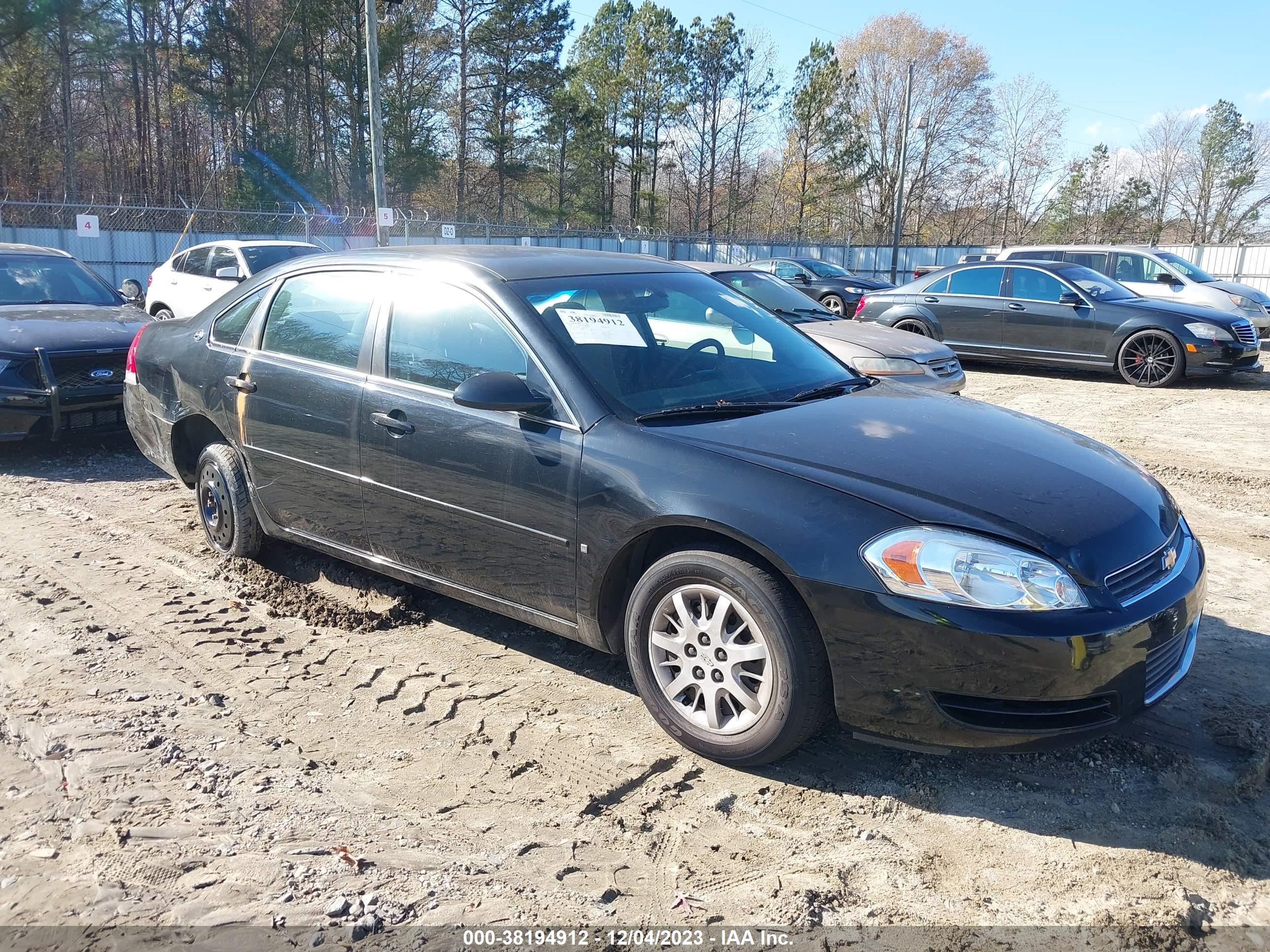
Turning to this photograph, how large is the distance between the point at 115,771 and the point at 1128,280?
57.3 feet

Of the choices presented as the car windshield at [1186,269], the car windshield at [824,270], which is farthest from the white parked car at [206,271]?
the car windshield at [1186,269]

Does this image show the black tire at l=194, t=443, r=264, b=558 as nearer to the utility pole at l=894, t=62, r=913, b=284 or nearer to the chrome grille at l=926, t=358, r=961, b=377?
the chrome grille at l=926, t=358, r=961, b=377

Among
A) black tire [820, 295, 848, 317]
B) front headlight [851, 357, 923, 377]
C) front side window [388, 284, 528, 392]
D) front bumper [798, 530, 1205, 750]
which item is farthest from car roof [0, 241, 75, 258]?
black tire [820, 295, 848, 317]

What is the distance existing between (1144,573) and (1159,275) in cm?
1544

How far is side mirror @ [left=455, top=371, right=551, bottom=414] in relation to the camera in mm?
3438

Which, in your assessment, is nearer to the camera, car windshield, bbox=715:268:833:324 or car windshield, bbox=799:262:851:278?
car windshield, bbox=715:268:833:324

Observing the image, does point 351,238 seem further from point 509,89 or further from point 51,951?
point 51,951

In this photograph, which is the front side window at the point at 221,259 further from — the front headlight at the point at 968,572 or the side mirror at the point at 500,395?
the front headlight at the point at 968,572

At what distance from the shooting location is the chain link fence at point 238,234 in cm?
2044

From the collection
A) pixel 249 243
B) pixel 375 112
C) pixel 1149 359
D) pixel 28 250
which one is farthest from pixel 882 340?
pixel 375 112

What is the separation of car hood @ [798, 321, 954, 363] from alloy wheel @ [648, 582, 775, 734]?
6040mm

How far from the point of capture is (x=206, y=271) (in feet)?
44.3

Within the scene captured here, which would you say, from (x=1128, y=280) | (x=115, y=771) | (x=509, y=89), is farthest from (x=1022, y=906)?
(x=509, y=89)

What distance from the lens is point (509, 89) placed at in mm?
41219
